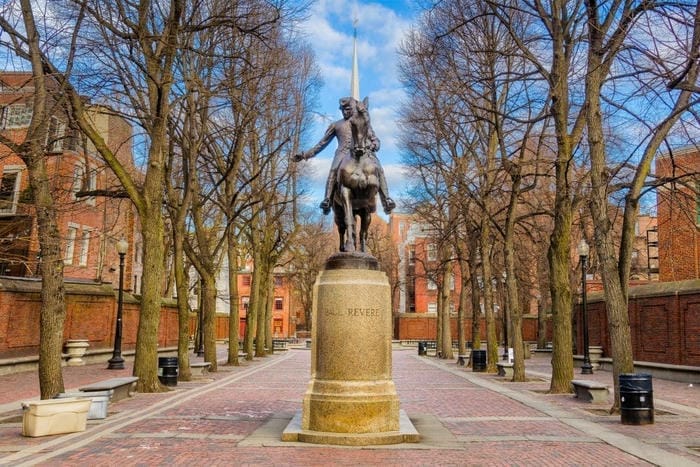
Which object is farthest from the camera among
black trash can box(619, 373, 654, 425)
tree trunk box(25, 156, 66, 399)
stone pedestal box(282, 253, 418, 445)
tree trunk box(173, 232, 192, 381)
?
tree trunk box(173, 232, 192, 381)

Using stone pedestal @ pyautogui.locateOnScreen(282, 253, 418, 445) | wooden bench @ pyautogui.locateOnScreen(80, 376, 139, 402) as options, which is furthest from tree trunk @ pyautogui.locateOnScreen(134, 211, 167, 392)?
stone pedestal @ pyautogui.locateOnScreen(282, 253, 418, 445)

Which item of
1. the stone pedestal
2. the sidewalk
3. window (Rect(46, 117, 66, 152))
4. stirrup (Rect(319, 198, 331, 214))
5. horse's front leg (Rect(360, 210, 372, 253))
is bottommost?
the sidewalk

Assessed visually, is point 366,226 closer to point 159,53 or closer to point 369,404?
point 369,404

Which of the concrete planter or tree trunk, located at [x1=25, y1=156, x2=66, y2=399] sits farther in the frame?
the concrete planter

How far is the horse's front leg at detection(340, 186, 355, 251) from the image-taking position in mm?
10152

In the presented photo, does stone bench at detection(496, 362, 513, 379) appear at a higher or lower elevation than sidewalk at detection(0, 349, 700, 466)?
higher

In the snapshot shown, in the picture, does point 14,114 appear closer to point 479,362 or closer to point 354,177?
point 354,177

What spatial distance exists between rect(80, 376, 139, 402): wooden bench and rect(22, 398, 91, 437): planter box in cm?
284

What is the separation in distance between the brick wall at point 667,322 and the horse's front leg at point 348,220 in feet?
53.2

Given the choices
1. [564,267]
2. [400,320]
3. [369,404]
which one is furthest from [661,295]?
[400,320]

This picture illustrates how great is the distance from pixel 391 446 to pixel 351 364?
1264mm

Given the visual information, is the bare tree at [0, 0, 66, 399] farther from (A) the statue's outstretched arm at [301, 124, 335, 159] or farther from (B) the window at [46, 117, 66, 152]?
(A) the statue's outstretched arm at [301, 124, 335, 159]

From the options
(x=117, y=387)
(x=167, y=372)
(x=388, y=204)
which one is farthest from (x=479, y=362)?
(x=388, y=204)

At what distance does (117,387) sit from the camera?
1324 cm
